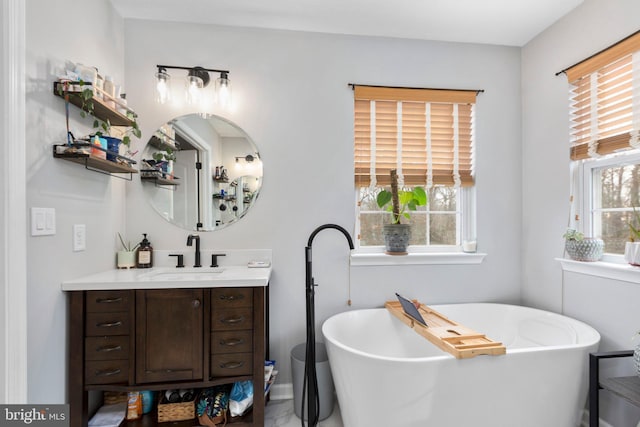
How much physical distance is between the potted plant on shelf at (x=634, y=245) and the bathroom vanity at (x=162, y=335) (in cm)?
196

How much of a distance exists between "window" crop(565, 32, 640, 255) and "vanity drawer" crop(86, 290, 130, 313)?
2747mm

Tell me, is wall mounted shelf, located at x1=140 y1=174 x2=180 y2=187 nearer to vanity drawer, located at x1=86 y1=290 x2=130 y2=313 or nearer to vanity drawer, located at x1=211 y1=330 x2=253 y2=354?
vanity drawer, located at x1=86 y1=290 x2=130 y2=313

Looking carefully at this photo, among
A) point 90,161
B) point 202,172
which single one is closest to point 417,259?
point 202,172

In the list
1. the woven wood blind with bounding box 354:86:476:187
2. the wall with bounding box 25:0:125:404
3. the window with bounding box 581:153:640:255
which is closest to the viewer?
the wall with bounding box 25:0:125:404

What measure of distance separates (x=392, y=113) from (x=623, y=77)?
1.33 m

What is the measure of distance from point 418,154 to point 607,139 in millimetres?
1099

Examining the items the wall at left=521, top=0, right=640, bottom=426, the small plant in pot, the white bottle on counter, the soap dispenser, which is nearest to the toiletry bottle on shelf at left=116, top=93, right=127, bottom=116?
the white bottle on counter

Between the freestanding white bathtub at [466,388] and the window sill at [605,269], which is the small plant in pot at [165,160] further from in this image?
the window sill at [605,269]

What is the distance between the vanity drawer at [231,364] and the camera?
1668 mm

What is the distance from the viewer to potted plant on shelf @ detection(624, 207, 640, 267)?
1.64 metres

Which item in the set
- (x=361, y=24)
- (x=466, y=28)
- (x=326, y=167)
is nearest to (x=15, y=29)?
(x=326, y=167)

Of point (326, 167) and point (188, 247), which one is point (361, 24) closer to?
point (326, 167)

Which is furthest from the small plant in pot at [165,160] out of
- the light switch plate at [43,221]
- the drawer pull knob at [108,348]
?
the drawer pull knob at [108,348]

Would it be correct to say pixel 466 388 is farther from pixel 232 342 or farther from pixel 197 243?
pixel 197 243
